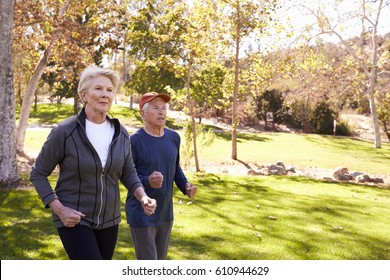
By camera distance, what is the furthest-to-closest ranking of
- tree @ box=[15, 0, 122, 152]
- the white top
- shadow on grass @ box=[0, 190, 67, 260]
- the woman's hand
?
tree @ box=[15, 0, 122, 152]
shadow on grass @ box=[0, 190, 67, 260]
the white top
the woman's hand

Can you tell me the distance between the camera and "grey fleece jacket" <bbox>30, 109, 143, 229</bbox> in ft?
9.80

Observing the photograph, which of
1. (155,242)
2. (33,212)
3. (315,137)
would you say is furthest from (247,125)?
(155,242)

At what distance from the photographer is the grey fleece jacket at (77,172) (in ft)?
9.80

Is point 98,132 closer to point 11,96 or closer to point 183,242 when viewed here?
point 183,242

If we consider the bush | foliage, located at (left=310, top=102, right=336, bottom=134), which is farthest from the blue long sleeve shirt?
the bush

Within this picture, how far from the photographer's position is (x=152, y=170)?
398 centimetres

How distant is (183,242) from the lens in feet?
22.7

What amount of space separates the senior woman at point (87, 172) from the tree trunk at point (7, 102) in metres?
7.94

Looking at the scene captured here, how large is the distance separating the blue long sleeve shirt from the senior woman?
2.00 ft

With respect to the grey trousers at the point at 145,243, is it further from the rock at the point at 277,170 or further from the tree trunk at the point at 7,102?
the rock at the point at 277,170

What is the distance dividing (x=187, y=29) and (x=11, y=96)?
23.2ft

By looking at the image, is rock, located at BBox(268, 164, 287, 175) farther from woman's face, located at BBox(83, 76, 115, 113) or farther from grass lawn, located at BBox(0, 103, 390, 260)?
woman's face, located at BBox(83, 76, 115, 113)

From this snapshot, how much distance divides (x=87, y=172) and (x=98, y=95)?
0.53 m

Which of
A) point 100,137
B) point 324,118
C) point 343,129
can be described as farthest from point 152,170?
point 343,129
